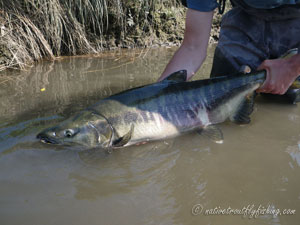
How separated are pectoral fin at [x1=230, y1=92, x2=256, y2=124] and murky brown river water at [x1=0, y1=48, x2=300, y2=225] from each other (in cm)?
6

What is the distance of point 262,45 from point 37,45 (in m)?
3.91

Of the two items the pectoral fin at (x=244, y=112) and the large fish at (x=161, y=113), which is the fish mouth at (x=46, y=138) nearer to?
the large fish at (x=161, y=113)

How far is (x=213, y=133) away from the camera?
241 centimetres

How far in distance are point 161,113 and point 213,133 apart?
493mm

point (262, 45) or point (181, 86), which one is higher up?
point (262, 45)

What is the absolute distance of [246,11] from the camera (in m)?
3.09

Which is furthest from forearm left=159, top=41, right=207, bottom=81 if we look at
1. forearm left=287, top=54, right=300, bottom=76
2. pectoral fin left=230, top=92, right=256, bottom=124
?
forearm left=287, top=54, right=300, bottom=76

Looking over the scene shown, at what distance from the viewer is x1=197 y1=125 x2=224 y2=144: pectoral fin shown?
2.36 metres

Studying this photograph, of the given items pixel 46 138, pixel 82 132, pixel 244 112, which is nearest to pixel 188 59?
pixel 244 112

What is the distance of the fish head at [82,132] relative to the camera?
2.11 metres

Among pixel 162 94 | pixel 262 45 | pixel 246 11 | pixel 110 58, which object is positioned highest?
pixel 246 11

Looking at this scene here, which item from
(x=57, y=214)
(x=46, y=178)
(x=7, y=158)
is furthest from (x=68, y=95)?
(x=57, y=214)

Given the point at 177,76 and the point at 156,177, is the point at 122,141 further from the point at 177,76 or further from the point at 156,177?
the point at 177,76

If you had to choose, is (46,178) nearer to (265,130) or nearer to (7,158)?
(7,158)
